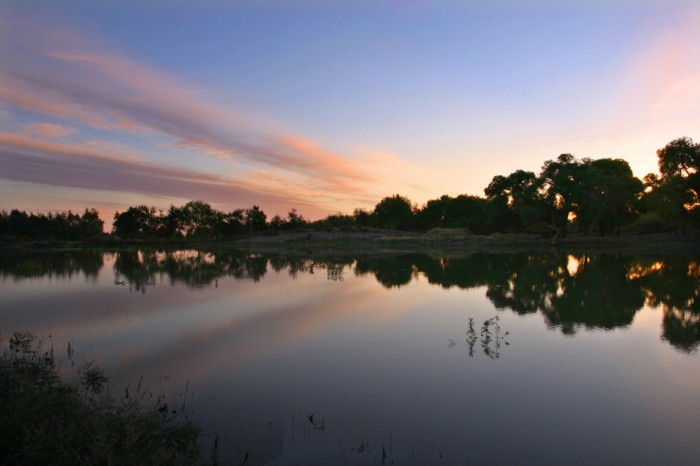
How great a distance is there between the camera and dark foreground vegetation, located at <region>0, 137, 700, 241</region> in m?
60.4

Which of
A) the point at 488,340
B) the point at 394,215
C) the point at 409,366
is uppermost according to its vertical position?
the point at 394,215

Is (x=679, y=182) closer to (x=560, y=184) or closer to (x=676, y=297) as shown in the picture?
(x=560, y=184)

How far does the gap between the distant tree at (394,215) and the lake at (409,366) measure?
10411cm

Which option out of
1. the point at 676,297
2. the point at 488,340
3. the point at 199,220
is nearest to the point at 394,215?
the point at 199,220

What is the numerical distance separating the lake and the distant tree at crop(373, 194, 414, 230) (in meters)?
104

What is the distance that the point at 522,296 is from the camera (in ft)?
69.6

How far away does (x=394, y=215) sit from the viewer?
12750cm

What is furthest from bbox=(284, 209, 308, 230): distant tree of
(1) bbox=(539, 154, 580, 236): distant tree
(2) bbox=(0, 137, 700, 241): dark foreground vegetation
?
(1) bbox=(539, 154, 580, 236): distant tree

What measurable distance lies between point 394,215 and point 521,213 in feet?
204

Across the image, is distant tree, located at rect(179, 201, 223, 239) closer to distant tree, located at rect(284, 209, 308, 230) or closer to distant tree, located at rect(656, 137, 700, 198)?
distant tree, located at rect(284, 209, 308, 230)

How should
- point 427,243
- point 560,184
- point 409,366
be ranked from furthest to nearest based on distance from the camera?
1. point 427,243
2. point 560,184
3. point 409,366

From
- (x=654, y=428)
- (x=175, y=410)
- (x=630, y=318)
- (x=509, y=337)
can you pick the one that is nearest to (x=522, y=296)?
(x=630, y=318)

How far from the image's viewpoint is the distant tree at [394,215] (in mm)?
127625

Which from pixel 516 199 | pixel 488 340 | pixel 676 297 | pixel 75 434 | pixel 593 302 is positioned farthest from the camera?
pixel 516 199
